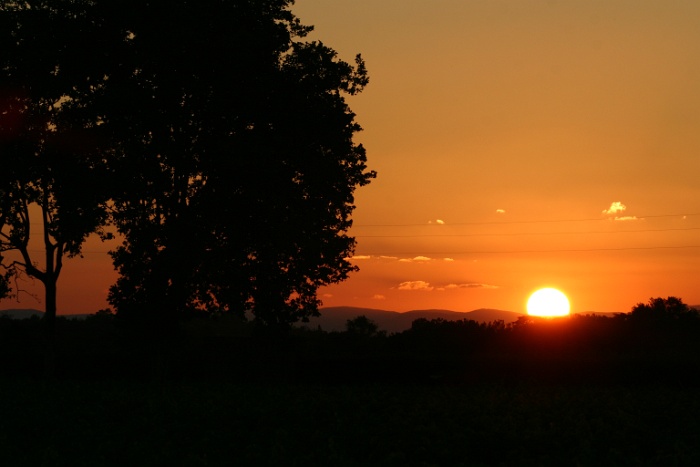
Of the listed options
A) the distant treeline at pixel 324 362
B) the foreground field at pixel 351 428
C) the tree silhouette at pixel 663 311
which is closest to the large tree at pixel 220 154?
the distant treeline at pixel 324 362

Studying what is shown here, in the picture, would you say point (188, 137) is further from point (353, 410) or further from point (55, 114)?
point (353, 410)

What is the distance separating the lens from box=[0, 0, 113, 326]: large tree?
35.6 m

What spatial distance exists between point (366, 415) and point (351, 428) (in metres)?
1.41

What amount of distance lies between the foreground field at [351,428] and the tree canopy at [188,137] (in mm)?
10515

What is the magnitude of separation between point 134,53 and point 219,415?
1952 centimetres

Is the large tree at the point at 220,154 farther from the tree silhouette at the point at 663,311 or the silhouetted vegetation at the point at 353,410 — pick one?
the tree silhouette at the point at 663,311

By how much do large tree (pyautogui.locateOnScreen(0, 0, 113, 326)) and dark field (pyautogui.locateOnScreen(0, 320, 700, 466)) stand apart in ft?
21.5

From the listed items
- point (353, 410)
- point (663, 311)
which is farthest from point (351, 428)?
point (663, 311)

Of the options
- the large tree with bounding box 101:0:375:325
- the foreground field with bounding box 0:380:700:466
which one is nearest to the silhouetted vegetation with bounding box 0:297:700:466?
the foreground field with bounding box 0:380:700:466

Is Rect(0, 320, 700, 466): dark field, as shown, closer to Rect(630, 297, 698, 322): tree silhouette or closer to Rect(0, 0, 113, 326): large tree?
Rect(0, 0, 113, 326): large tree

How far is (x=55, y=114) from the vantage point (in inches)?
1479

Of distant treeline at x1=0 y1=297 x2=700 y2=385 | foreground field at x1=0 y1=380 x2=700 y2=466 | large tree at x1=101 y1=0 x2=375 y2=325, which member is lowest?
foreground field at x1=0 y1=380 x2=700 y2=466

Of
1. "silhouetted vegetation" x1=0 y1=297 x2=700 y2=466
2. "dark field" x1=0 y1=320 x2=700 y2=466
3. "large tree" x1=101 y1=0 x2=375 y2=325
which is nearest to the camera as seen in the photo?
"dark field" x1=0 y1=320 x2=700 y2=466

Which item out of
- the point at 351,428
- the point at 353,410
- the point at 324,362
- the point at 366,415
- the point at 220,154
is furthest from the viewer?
the point at 324,362
